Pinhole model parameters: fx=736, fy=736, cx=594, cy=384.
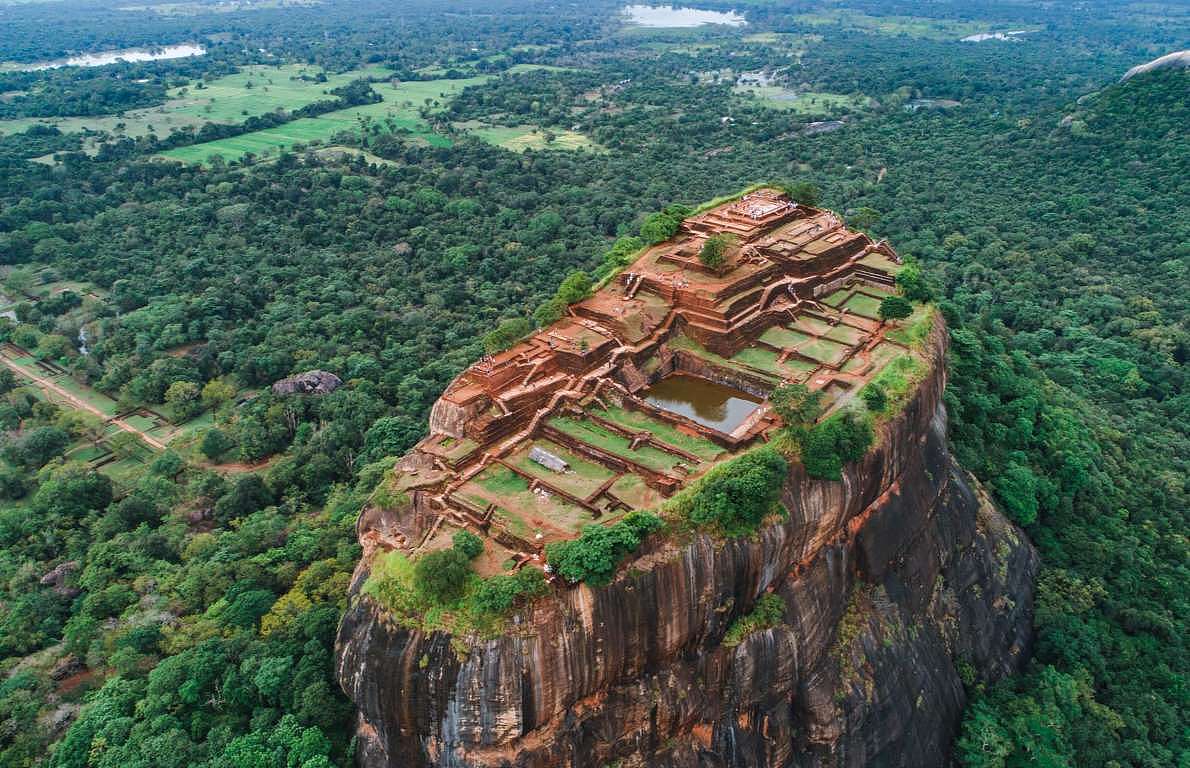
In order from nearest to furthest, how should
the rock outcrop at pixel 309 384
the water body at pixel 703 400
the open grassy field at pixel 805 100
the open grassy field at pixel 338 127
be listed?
the water body at pixel 703 400
the rock outcrop at pixel 309 384
the open grassy field at pixel 338 127
the open grassy field at pixel 805 100

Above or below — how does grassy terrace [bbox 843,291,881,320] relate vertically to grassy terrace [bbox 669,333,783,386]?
above

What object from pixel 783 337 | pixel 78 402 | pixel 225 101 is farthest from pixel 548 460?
pixel 225 101

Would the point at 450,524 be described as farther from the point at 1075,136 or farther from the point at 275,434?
the point at 1075,136

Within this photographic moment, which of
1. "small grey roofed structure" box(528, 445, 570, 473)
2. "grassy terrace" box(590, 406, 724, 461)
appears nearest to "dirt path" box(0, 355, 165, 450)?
"small grey roofed structure" box(528, 445, 570, 473)

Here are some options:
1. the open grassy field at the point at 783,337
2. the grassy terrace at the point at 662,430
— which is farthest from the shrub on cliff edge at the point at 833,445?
the open grassy field at the point at 783,337

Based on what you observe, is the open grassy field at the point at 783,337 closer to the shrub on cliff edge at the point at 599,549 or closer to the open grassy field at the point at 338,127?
the shrub on cliff edge at the point at 599,549

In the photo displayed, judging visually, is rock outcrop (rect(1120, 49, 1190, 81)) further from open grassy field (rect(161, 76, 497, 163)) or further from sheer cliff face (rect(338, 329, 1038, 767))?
open grassy field (rect(161, 76, 497, 163))
